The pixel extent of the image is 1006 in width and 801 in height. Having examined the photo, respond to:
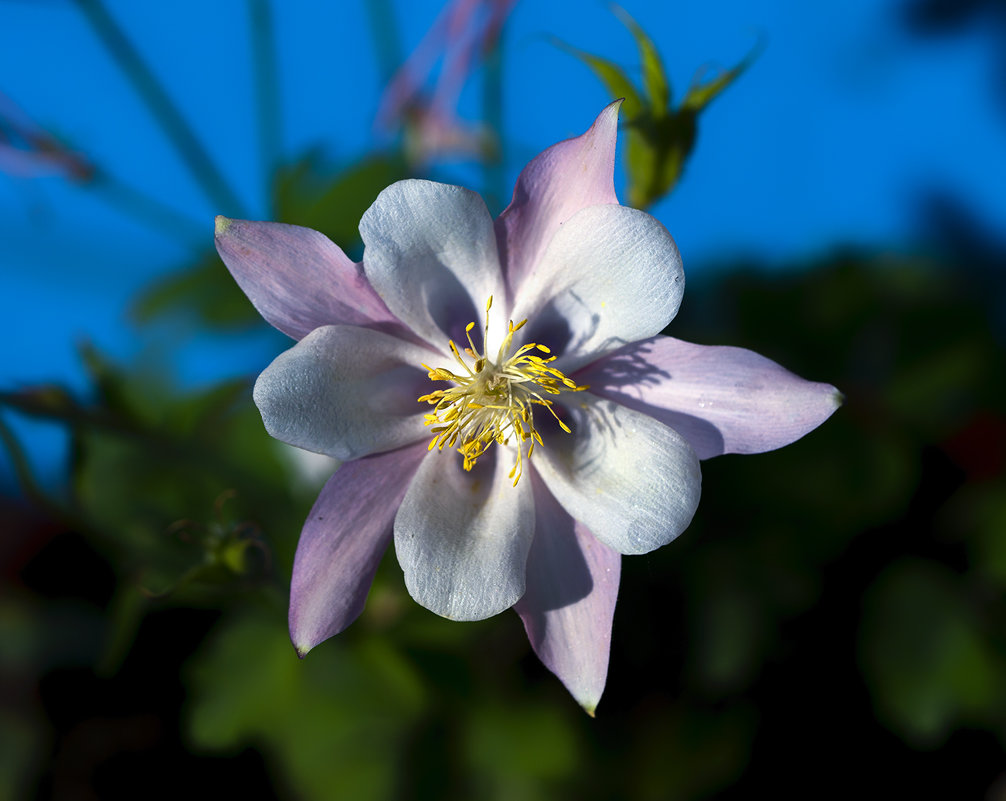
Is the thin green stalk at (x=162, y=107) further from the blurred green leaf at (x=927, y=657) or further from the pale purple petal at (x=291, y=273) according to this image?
the blurred green leaf at (x=927, y=657)

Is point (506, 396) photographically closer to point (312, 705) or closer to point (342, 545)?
point (342, 545)

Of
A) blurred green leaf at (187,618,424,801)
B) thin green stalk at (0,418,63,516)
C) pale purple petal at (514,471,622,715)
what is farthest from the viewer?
blurred green leaf at (187,618,424,801)

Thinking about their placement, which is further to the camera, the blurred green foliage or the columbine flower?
the blurred green foliage

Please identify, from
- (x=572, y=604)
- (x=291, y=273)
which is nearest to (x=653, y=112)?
(x=291, y=273)

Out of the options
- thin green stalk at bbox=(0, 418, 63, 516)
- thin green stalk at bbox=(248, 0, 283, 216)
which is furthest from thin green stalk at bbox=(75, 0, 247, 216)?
thin green stalk at bbox=(0, 418, 63, 516)

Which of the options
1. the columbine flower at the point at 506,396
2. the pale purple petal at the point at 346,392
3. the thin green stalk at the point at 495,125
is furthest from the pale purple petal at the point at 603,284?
the thin green stalk at the point at 495,125

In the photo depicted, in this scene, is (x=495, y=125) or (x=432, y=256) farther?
(x=495, y=125)

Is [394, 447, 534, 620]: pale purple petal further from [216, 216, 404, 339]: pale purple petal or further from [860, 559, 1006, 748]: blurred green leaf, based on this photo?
[860, 559, 1006, 748]: blurred green leaf
